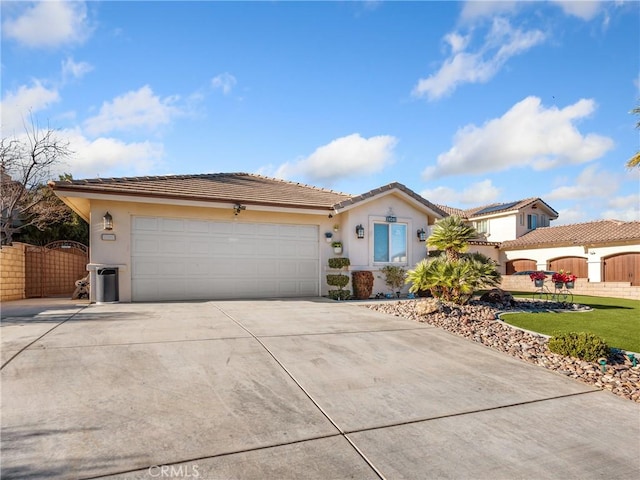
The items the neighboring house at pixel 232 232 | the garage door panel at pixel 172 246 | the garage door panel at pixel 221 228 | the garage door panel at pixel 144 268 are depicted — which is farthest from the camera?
the garage door panel at pixel 221 228

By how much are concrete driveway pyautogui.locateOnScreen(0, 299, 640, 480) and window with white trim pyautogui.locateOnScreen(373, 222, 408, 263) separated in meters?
7.35

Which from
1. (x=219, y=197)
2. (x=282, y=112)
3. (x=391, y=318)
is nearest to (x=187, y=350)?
(x=391, y=318)

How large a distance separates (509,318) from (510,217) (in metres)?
26.9

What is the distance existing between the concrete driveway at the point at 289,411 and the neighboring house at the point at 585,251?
23079mm

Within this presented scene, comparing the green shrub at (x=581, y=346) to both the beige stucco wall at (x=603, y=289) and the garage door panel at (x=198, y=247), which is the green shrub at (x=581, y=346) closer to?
the garage door panel at (x=198, y=247)

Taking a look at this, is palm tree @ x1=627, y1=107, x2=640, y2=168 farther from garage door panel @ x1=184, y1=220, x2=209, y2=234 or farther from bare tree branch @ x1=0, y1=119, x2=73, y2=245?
bare tree branch @ x1=0, y1=119, x2=73, y2=245

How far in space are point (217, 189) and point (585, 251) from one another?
25.4 m

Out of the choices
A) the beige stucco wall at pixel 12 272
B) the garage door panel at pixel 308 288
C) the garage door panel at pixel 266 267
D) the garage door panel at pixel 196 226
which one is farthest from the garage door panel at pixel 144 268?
the garage door panel at pixel 308 288

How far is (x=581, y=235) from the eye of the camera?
25750 millimetres

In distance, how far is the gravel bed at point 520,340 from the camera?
5156 millimetres

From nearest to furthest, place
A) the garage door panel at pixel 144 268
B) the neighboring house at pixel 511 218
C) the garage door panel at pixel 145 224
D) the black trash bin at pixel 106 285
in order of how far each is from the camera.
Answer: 1. the black trash bin at pixel 106 285
2. the garage door panel at pixel 144 268
3. the garage door panel at pixel 145 224
4. the neighboring house at pixel 511 218

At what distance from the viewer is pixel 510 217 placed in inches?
1275

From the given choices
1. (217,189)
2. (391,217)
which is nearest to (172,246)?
(217,189)

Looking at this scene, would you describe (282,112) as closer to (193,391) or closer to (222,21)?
(222,21)
